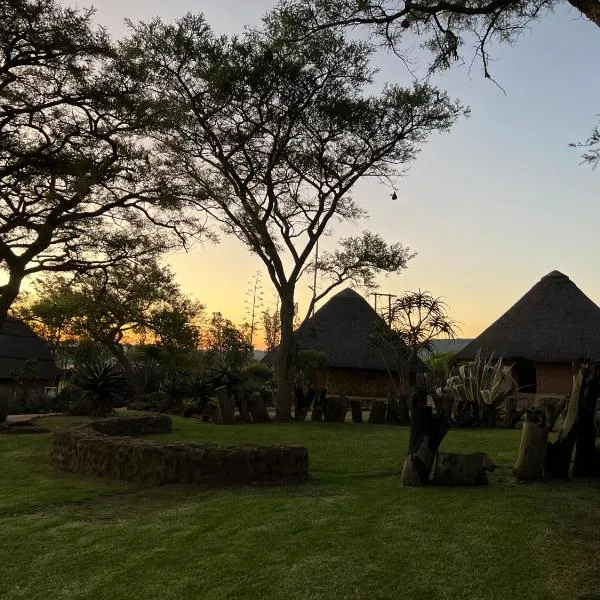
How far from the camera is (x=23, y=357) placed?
98.1ft

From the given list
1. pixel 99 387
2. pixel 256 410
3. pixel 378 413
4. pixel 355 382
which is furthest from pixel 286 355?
pixel 355 382

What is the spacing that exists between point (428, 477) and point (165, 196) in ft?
32.7

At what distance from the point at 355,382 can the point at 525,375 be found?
819cm

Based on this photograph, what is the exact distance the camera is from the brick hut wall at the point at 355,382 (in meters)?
30.2

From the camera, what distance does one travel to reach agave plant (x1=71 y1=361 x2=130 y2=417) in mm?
17906

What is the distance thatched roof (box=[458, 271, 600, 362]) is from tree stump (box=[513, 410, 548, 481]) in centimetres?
1740

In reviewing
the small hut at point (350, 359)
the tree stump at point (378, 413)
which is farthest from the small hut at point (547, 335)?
the tree stump at point (378, 413)

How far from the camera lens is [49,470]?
9.88 meters

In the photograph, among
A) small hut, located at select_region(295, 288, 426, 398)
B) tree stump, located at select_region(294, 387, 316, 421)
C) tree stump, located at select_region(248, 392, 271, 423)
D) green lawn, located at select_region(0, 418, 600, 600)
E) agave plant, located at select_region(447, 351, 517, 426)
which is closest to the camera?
green lawn, located at select_region(0, 418, 600, 600)

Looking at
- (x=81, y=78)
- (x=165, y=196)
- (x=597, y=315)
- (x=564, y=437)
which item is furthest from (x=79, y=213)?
(x=597, y=315)

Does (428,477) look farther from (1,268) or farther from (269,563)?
(1,268)

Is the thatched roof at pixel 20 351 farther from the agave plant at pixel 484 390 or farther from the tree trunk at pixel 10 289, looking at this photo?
the agave plant at pixel 484 390

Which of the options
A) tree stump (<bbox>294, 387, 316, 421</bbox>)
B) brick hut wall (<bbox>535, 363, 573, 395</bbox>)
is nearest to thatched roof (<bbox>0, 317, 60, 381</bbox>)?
tree stump (<bbox>294, 387, 316, 421</bbox>)

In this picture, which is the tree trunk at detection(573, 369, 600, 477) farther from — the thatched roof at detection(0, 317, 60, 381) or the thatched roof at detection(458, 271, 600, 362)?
the thatched roof at detection(0, 317, 60, 381)
